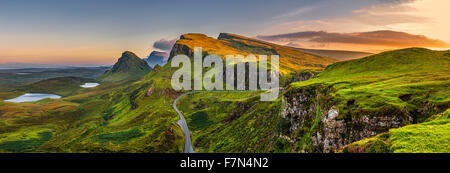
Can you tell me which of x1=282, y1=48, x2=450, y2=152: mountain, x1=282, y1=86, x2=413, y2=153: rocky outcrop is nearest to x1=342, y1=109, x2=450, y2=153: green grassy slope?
x1=282, y1=86, x2=413, y2=153: rocky outcrop

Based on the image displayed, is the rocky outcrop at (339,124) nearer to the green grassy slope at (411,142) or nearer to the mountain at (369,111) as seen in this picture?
the mountain at (369,111)

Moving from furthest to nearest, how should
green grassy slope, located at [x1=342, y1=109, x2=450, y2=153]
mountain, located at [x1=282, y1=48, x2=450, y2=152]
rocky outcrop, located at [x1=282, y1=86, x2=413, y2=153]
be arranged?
rocky outcrop, located at [x1=282, y1=86, x2=413, y2=153] → mountain, located at [x1=282, y1=48, x2=450, y2=152] → green grassy slope, located at [x1=342, y1=109, x2=450, y2=153]

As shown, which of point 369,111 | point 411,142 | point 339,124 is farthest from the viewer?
point 339,124

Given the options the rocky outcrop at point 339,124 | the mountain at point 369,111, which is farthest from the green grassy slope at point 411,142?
the mountain at point 369,111

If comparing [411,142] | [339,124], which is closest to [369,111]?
[339,124]

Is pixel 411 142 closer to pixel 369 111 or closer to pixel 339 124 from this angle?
pixel 369 111

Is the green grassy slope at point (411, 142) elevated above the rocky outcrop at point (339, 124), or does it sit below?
above

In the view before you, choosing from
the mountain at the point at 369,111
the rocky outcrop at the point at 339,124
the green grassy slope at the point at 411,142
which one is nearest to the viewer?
the green grassy slope at the point at 411,142

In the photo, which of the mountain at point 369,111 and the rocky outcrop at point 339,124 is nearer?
Result: the mountain at point 369,111

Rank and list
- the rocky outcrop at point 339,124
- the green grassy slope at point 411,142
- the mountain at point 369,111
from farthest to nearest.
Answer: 1. the rocky outcrop at point 339,124
2. the mountain at point 369,111
3. the green grassy slope at point 411,142

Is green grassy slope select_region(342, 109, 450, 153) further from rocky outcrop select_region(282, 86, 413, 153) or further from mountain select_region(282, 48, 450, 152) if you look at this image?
mountain select_region(282, 48, 450, 152)
